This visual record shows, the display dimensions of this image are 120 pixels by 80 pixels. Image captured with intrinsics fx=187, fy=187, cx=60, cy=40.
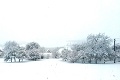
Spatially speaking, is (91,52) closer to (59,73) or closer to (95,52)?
(95,52)

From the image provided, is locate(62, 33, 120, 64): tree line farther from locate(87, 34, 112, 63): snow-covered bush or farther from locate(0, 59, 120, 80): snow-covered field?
locate(0, 59, 120, 80): snow-covered field

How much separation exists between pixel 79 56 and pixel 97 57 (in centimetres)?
408

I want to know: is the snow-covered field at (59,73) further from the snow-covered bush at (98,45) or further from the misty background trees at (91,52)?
the misty background trees at (91,52)

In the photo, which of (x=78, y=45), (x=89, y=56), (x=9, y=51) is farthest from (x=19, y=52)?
(x=89, y=56)

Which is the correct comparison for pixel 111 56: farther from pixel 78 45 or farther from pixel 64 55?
pixel 64 55

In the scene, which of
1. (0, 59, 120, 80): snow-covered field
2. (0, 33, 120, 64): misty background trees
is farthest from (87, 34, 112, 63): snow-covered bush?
(0, 59, 120, 80): snow-covered field

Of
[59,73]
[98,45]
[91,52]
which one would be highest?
[98,45]

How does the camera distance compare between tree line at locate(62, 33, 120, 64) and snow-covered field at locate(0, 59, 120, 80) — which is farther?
tree line at locate(62, 33, 120, 64)

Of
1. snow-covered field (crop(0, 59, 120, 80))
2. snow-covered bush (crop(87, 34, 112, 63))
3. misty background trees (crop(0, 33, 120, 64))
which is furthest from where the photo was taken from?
misty background trees (crop(0, 33, 120, 64))

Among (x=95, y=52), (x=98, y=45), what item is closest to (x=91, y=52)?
(x=95, y=52)

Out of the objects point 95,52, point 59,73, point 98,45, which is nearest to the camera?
point 59,73

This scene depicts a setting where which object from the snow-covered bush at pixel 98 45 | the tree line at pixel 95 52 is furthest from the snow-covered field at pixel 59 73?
the tree line at pixel 95 52

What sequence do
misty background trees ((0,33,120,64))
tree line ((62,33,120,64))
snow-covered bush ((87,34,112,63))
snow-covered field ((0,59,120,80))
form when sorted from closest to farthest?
snow-covered field ((0,59,120,80)) → snow-covered bush ((87,34,112,63)) → tree line ((62,33,120,64)) → misty background trees ((0,33,120,64))

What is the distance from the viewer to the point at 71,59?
145 ft
